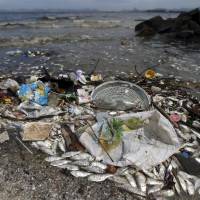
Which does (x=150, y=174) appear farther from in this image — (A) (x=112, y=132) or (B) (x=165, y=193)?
(A) (x=112, y=132)

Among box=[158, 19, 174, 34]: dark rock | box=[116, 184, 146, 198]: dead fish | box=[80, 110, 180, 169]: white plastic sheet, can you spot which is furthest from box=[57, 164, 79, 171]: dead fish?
box=[158, 19, 174, 34]: dark rock

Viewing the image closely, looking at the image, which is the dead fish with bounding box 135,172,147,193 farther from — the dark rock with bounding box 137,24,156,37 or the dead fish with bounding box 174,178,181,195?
the dark rock with bounding box 137,24,156,37

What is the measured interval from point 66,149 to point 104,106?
2.17m

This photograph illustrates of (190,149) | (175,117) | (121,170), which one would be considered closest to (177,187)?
(121,170)

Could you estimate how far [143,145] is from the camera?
5.68 m

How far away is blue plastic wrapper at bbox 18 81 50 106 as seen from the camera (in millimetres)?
8031

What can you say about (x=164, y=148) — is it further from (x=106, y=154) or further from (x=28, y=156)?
(x=28, y=156)

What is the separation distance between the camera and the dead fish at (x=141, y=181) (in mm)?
4953

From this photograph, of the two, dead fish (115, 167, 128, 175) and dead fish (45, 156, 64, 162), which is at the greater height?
dead fish (115, 167, 128, 175)

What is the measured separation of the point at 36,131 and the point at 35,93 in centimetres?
200

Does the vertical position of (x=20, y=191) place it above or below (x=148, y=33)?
above

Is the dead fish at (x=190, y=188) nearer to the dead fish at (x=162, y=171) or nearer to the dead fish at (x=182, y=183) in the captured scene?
the dead fish at (x=182, y=183)

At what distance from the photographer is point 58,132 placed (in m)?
6.54

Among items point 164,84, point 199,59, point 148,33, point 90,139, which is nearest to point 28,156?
point 90,139
